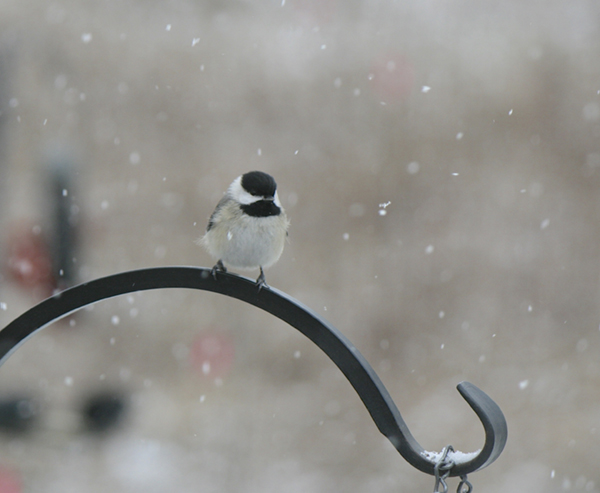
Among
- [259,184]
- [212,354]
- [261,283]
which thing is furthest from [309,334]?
[212,354]

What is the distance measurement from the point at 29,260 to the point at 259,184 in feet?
9.57

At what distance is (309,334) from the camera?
2.86 ft

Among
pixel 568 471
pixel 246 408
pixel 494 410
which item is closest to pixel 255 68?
pixel 246 408

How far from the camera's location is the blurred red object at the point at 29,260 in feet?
12.4

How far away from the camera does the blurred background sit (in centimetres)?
392

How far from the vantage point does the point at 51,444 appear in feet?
12.6

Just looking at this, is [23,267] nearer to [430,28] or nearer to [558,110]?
[430,28]

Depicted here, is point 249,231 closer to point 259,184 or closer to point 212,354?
point 259,184

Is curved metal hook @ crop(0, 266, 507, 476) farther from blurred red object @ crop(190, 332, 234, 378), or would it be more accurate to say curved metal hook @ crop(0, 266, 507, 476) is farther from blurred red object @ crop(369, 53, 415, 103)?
blurred red object @ crop(369, 53, 415, 103)

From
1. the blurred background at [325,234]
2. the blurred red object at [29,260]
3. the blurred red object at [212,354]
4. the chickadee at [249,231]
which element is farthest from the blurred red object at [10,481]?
the chickadee at [249,231]

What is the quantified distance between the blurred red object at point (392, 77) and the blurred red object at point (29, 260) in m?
2.34

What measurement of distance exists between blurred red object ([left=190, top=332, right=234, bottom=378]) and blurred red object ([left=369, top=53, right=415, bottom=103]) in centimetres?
194

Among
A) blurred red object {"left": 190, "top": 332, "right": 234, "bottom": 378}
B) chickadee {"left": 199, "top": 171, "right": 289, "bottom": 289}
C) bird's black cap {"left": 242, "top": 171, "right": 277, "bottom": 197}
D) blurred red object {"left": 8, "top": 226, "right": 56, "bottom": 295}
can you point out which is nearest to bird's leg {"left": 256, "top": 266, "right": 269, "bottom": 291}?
chickadee {"left": 199, "top": 171, "right": 289, "bottom": 289}

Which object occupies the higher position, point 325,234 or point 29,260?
point 325,234
